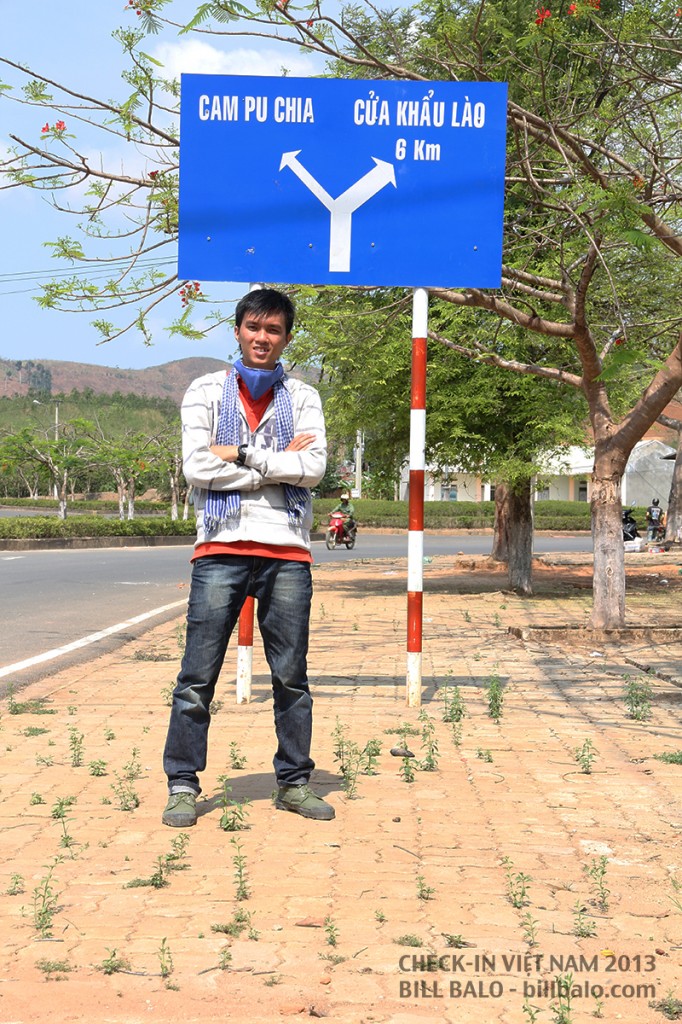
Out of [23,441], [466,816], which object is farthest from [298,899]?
[23,441]

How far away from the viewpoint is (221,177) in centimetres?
825

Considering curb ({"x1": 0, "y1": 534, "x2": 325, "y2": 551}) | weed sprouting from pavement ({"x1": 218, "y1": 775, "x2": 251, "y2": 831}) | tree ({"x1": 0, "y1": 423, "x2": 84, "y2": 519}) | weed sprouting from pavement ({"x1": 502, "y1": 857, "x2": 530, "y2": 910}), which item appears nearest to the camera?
weed sprouting from pavement ({"x1": 502, "y1": 857, "x2": 530, "y2": 910})

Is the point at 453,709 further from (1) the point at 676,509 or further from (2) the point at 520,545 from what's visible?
(1) the point at 676,509

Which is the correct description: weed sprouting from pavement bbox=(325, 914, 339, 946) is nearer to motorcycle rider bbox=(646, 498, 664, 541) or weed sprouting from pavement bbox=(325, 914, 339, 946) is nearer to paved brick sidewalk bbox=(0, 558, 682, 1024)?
paved brick sidewalk bbox=(0, 558, 682, 1024)

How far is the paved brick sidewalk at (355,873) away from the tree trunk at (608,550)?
4.16 metres

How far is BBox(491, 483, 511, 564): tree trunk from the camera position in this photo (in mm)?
21672

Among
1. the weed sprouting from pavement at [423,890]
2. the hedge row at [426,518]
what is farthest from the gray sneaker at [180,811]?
the hedge row at [426,518]

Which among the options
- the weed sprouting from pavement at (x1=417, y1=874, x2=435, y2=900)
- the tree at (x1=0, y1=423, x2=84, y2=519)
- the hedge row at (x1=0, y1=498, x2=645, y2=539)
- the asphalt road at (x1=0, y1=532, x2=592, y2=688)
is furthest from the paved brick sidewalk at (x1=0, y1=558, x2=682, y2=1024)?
the tree at (x1=0, y1=423, x2=84, y2=519)

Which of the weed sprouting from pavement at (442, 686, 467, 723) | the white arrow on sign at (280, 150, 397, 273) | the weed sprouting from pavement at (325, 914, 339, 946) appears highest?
the white arrow on sign at (280, 150, 397, 273)

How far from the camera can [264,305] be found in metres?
5.27

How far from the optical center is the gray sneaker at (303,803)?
511 cm

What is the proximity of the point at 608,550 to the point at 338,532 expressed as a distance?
24.3m

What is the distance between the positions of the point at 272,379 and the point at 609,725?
340 cm

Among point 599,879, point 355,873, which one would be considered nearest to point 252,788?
point 355,873
